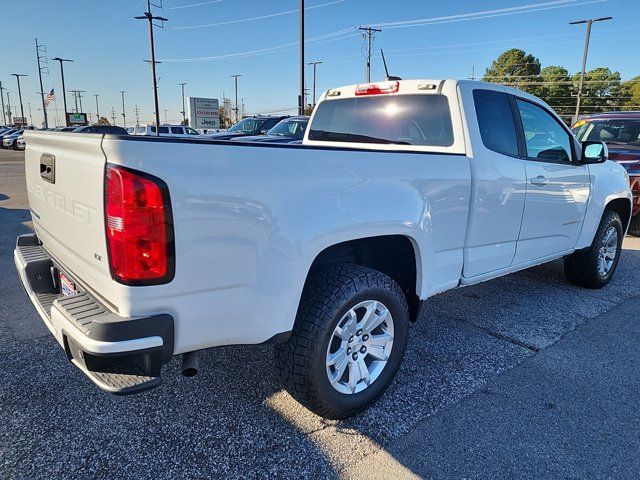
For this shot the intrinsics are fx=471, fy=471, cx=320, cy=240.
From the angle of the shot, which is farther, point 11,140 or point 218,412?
point 11,140

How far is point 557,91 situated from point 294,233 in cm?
7659

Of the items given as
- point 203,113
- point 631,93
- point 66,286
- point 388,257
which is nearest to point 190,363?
point 66,286

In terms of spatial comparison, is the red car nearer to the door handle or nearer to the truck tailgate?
the door handle

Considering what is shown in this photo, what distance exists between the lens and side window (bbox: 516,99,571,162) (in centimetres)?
380

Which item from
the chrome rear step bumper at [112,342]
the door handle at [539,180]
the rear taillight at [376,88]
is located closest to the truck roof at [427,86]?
the rear taillight at [376,88]

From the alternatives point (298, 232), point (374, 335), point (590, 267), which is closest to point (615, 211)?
point (590, 267)

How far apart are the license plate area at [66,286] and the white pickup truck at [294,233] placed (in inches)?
0.8

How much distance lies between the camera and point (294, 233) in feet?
7.04

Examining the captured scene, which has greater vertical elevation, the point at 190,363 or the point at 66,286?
the point at 66,286

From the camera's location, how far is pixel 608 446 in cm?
249

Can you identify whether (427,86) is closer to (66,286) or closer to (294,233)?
(294,233)

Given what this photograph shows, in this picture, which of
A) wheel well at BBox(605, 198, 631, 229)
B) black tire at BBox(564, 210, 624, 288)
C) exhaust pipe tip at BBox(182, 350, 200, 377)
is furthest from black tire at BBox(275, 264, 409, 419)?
wheel well at BBox(605, 198, 631, 229)

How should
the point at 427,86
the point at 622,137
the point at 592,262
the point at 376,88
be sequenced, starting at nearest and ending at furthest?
1. the point at 427,86
2. the point at 376,88
3. the point at 592,262
4. the point at 622,137

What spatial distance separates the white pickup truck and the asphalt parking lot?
0.27 metres
